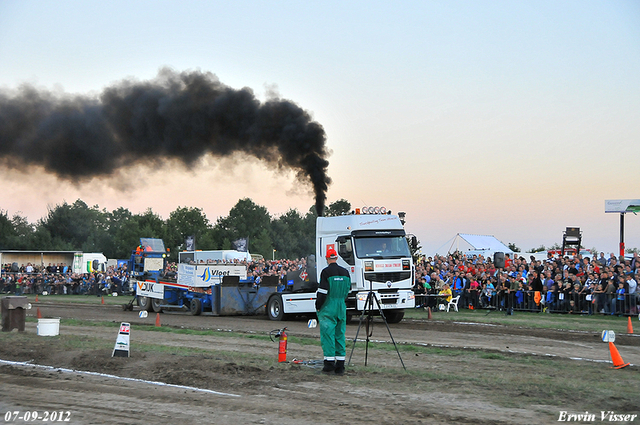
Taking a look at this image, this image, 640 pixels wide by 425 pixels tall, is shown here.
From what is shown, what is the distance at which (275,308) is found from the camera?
2181 centimetres

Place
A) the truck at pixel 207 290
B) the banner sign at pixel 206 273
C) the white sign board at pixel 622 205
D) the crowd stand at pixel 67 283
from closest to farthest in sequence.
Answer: the truck at pixel 207 290
the banner sign at pixel 206 273
the white sign board at pixel 622 205
the crowd stand at pixel 67 283

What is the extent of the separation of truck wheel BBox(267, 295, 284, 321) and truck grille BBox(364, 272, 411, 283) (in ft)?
12.4

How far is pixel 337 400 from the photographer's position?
25.6 ft

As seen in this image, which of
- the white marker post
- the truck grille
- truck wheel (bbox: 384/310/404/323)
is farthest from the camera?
truck wheel (bbox: 384/310/404/323)

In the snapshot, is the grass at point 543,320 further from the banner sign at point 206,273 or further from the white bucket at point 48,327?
the white bucket at point 48,327

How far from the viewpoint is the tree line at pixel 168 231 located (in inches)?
4013

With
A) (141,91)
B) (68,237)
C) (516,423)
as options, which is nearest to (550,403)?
(516,423)

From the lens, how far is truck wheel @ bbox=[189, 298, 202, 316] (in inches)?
Answer: 956

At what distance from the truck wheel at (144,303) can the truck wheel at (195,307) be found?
3.24 m

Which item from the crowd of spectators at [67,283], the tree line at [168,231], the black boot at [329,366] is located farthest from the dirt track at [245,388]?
the tree line at [168,231]

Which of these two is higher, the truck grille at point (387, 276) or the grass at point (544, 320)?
the truck grille at point (387, 276)

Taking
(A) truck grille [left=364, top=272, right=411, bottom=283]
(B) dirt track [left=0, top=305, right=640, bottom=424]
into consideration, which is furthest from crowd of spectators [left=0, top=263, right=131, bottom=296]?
(B) dirt track [left=0, top=305, right=640, bottom=424]

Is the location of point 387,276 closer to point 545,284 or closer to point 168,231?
point 545,284

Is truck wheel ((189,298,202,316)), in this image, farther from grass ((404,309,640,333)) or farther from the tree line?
the tree line
